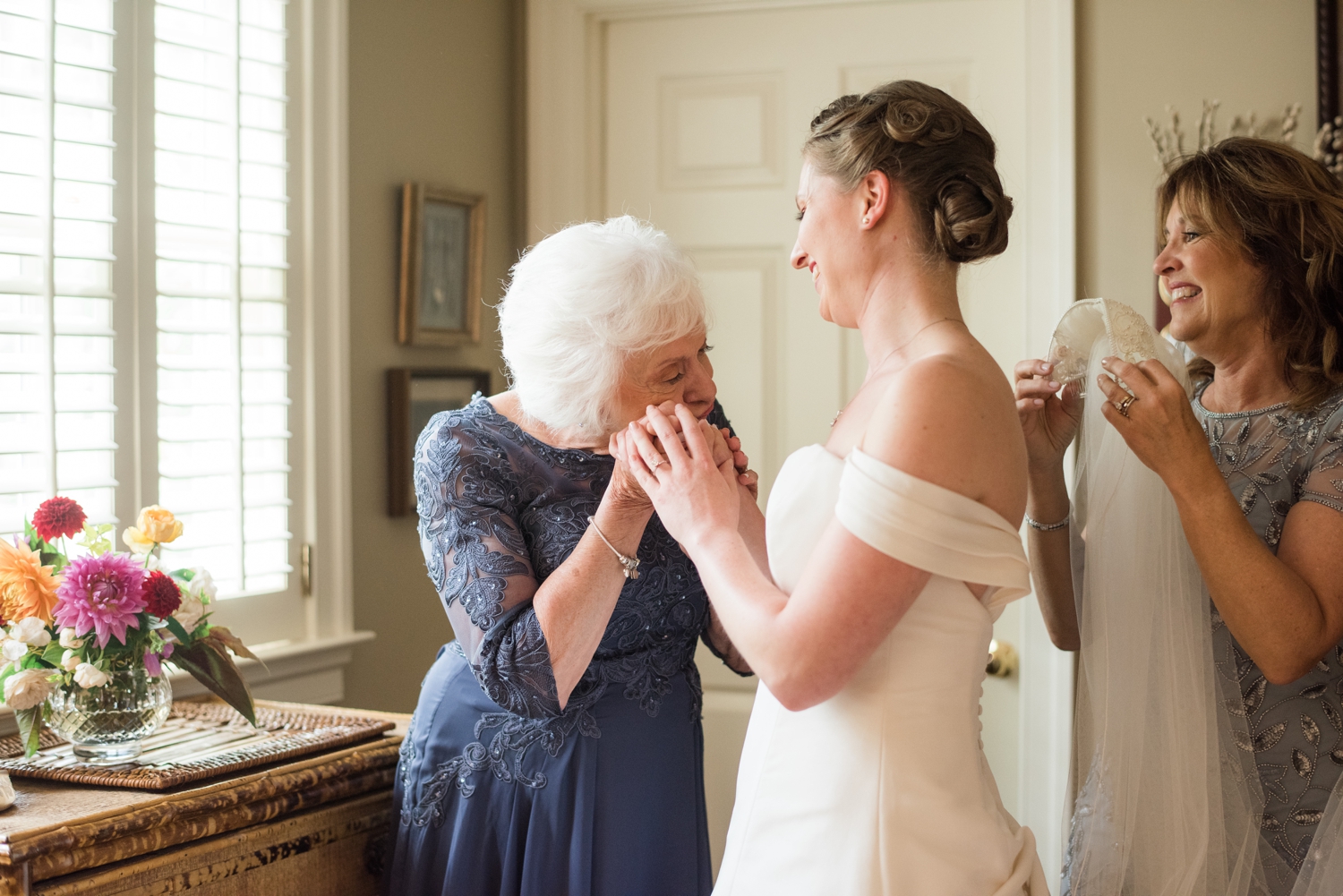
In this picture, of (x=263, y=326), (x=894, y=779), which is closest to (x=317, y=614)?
(x=263, y=326)

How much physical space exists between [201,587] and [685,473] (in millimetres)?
754

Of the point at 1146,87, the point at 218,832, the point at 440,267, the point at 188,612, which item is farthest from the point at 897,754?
the point at 1146,87

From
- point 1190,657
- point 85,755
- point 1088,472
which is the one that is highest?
point 1088,472

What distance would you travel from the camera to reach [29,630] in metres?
1.40

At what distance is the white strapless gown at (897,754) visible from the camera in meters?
1.09

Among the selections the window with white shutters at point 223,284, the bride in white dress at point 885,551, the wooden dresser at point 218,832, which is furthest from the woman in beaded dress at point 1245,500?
the window with white shutters at point 223,284

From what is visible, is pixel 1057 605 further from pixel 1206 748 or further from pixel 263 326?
pixel 263 326

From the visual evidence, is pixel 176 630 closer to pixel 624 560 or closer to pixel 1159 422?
pixel 624 560

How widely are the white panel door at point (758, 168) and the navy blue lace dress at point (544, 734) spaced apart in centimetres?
133

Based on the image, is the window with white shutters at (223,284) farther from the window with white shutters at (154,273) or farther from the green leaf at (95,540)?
the green leaf at (95,540)

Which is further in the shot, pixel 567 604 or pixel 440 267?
pixel 440 267

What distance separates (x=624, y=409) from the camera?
1440 mm

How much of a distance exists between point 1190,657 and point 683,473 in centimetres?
66

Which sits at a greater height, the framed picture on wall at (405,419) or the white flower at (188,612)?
the framed picture on wall at (405,419)
